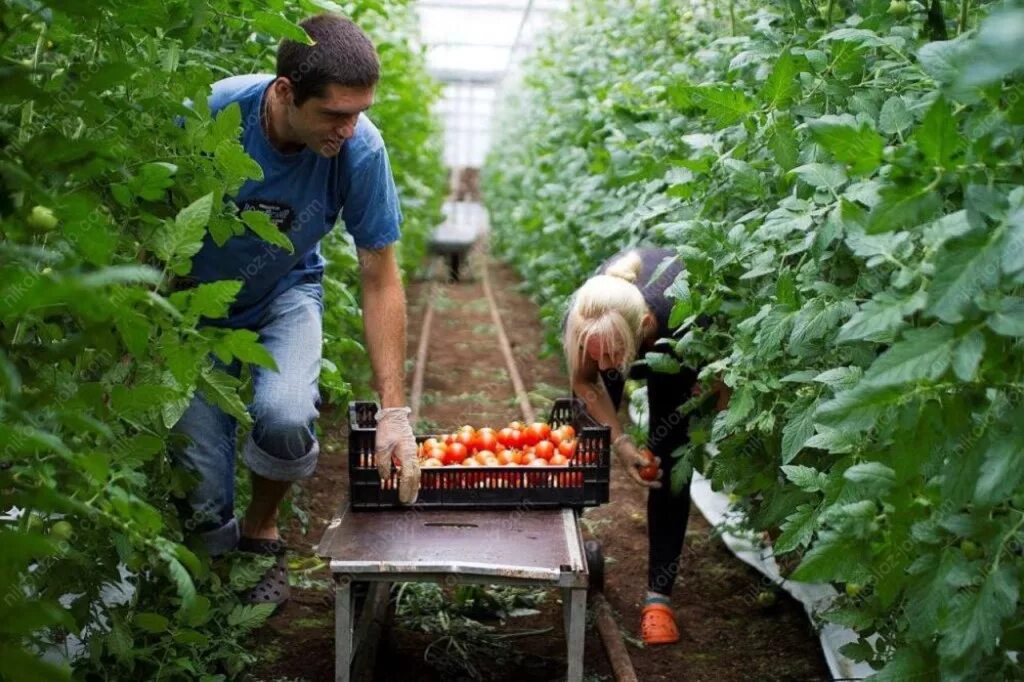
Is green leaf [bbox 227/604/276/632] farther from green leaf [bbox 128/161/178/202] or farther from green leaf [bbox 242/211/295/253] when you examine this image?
green leaf [bbox 128/161/178/202]

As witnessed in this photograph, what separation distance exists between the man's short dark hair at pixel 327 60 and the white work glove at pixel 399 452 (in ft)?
3.24

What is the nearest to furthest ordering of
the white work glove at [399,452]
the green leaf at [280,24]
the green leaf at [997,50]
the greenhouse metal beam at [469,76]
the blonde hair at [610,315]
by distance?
1. the green leaf at [997,50]
2. the green leaf at [280,24]
3. the white work glove at [399,452]
4. the blonde hair at [610,315]
5. the greenhouse metal beam at [469,76]

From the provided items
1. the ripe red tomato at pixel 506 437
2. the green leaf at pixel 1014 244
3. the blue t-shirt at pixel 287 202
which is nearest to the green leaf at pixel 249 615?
the blue t-shirt at pixel 287 202

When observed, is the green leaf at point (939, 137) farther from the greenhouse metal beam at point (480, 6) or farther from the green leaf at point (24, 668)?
the greenhouse metal beam at point (480, 6)

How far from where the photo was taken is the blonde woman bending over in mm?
3971

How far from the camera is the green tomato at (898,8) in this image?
321 centimetres

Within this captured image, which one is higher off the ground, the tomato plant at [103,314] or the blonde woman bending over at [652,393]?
the tomato plant at [103,314]

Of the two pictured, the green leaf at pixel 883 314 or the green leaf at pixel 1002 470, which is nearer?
the green leaf at pixel 1002 470

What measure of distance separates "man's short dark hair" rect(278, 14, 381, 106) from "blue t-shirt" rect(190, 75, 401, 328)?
0.81 ft

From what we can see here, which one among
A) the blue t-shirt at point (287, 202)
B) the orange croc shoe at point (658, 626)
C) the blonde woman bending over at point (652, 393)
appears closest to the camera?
the blue t-shirt at point (287, 202)

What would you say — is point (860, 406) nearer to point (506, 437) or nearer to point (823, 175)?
point (823, 175)

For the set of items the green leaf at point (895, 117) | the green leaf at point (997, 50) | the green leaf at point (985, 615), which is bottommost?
the green leaf at point (985, 615)

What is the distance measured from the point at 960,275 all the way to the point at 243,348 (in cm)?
115

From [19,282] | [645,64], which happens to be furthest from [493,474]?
[645,64]
